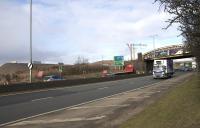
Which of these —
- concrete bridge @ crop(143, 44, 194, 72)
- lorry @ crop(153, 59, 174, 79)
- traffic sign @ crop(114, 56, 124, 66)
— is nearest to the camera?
lorry @ crop(153, 59, 174, 79)

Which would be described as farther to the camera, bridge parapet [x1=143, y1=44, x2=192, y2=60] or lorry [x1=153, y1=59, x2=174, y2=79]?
bridge parapet [x1=143, y1=44, x2=192, y2=60]

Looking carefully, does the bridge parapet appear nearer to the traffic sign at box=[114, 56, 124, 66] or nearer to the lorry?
the traffic sign at box=[114, 56, 124, 66]

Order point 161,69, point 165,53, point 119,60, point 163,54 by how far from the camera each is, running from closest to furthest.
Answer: point 161,69 → point 119,60 → point 165,53 → point 163,54

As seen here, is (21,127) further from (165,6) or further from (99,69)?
(99,69)

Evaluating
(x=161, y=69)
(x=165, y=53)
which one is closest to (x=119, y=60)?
(x=165, y=53)

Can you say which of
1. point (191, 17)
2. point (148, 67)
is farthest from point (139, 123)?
point (148, 67)

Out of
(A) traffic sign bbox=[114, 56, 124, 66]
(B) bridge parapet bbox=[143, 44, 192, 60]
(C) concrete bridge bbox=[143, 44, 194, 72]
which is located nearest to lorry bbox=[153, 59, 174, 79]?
(A) traffic sign bbox=[114, 56, 124, 66]

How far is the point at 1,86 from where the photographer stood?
39.6 metres

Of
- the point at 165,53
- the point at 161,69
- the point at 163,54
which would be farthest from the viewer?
the point at 163,54

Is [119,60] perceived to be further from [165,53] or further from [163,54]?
[163,54]

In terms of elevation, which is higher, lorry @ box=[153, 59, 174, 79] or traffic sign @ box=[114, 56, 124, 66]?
traffic sign @ box=[114, 56, 124, 66]

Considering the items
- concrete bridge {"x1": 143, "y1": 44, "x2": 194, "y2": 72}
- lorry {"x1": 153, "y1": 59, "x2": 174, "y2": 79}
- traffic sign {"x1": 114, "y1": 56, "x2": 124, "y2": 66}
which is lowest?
lorry {"x1": 153, "y1": 59, "x2": 174, "y2": 79}

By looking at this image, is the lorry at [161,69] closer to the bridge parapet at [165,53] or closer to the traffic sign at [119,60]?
the traffic sign at [119,60]

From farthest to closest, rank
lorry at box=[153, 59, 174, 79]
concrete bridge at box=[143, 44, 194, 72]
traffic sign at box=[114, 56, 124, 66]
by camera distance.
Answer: concrete bridge at box=[143, 44, 194, 72] → traffic sign at box=[114, 56, 124, 66] → lorry at box=[153, 59, 174, 79]
